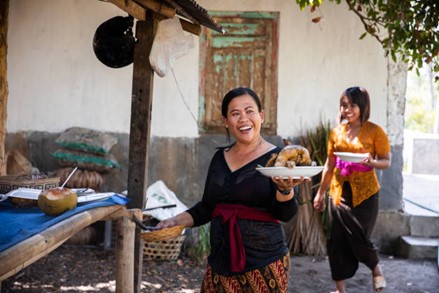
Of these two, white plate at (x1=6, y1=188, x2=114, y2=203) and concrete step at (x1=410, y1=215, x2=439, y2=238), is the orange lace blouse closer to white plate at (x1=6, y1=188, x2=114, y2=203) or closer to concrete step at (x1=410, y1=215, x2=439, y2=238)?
concrete step at (x1=410, y1=215, x2=439, y2=238)

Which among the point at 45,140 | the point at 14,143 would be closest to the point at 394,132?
the point at 45,140

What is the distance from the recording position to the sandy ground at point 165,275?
16.8 feet

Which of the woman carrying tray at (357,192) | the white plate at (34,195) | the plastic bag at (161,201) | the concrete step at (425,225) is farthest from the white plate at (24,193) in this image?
the concrete step at (425,225)

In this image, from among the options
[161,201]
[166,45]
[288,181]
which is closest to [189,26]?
[166,45]

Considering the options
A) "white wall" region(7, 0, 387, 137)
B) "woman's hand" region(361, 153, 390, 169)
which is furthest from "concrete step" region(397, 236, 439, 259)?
"woman's hand" region(361, 153, 390, 169)

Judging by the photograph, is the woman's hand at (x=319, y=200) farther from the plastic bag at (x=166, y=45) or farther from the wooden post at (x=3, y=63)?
the wooden post at (x=3, y=63)

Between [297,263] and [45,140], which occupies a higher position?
[45,140]

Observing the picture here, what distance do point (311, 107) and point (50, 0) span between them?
139 inches

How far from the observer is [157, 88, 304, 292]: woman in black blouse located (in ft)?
8.54

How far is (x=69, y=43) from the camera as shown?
21.5 feet

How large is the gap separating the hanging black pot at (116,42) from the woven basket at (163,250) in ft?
7.97

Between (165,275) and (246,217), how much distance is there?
10.4 feet

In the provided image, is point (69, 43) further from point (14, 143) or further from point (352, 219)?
point (352, 219)

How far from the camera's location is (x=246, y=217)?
2633 millimetres
